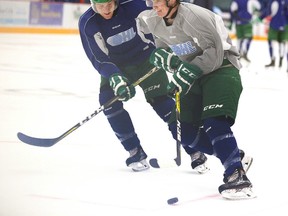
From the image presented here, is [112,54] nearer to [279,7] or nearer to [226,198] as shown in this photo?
[226,198]

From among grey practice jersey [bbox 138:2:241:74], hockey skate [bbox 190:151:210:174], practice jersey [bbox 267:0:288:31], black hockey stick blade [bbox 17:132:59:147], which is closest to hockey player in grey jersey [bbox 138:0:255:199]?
grey practice jersey [bbox 138:2:241:74]

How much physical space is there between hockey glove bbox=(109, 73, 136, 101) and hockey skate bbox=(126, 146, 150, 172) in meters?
0.38

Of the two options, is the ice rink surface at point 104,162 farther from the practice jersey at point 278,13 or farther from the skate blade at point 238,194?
the practice jersey at point 278,13

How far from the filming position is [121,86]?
10.8 feet

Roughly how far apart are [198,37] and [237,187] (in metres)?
0.63

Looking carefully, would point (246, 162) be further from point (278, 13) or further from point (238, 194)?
point (278, 13)

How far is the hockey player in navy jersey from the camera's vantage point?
3469mm

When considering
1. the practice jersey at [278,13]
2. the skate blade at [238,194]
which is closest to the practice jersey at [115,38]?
the skate blade at [238,194]

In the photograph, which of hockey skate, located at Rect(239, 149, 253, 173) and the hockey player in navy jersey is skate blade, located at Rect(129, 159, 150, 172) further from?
hockey skate, located at Rect(239, 149, 253, 173)

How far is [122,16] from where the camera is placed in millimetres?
3496

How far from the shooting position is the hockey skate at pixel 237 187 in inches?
117

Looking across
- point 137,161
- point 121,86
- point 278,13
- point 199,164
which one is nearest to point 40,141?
point 137,161

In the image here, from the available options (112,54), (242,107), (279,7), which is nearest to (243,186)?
(112,54)

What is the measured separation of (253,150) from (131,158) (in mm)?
852
